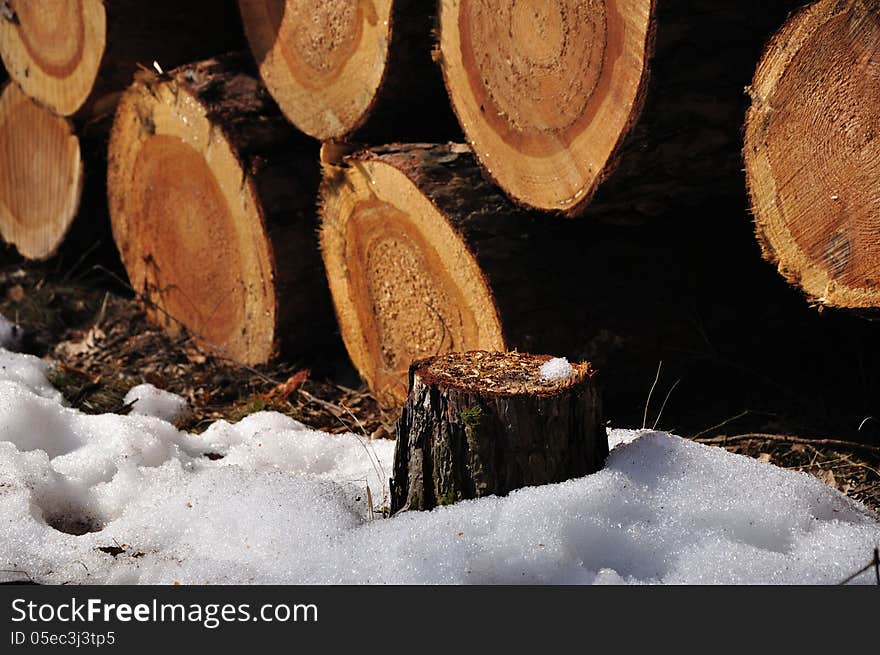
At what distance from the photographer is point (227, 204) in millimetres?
3273

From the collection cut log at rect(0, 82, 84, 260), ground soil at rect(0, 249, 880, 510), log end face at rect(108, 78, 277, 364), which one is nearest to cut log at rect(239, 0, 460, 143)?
log end face at rect(108, 78, 277, 364)

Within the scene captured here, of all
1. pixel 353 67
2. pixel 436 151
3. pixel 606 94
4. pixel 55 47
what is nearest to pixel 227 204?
pixel 353 67

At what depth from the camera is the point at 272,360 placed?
331cm

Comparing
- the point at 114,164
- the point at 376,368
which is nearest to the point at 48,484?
the point at 376,368

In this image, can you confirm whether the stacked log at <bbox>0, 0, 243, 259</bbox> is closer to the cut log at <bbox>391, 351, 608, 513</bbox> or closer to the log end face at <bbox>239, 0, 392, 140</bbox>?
the log end face at <bbox>239, 0, 392, 140</bbox>

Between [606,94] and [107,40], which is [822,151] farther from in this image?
[107,40]

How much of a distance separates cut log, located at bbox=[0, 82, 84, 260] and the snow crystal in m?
1.34

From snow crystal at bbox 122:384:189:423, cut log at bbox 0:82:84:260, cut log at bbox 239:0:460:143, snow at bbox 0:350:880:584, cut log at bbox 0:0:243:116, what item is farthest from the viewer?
cut log at bbox 0:82:84:260

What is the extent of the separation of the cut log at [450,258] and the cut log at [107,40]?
1.04 m

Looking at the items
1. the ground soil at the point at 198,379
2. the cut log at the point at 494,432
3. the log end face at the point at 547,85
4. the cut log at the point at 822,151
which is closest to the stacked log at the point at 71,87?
the ground soil at the point at 198,379

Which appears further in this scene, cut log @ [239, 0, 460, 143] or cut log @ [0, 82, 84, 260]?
cut log @ [0, 82, 84, 260]

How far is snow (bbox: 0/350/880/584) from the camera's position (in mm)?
1803

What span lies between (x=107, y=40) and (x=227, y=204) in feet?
2.56

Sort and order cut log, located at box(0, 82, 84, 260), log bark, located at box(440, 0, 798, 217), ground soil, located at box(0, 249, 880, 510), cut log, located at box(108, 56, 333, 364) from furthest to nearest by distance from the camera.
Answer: cut log, located at box(0, 82, 84, 260)
cut log, located at box(108, 56, 333, 364)
ground soil, located at box(0, 249, 880, 510)
log bark, located at box(440, 0, 798, 217)
